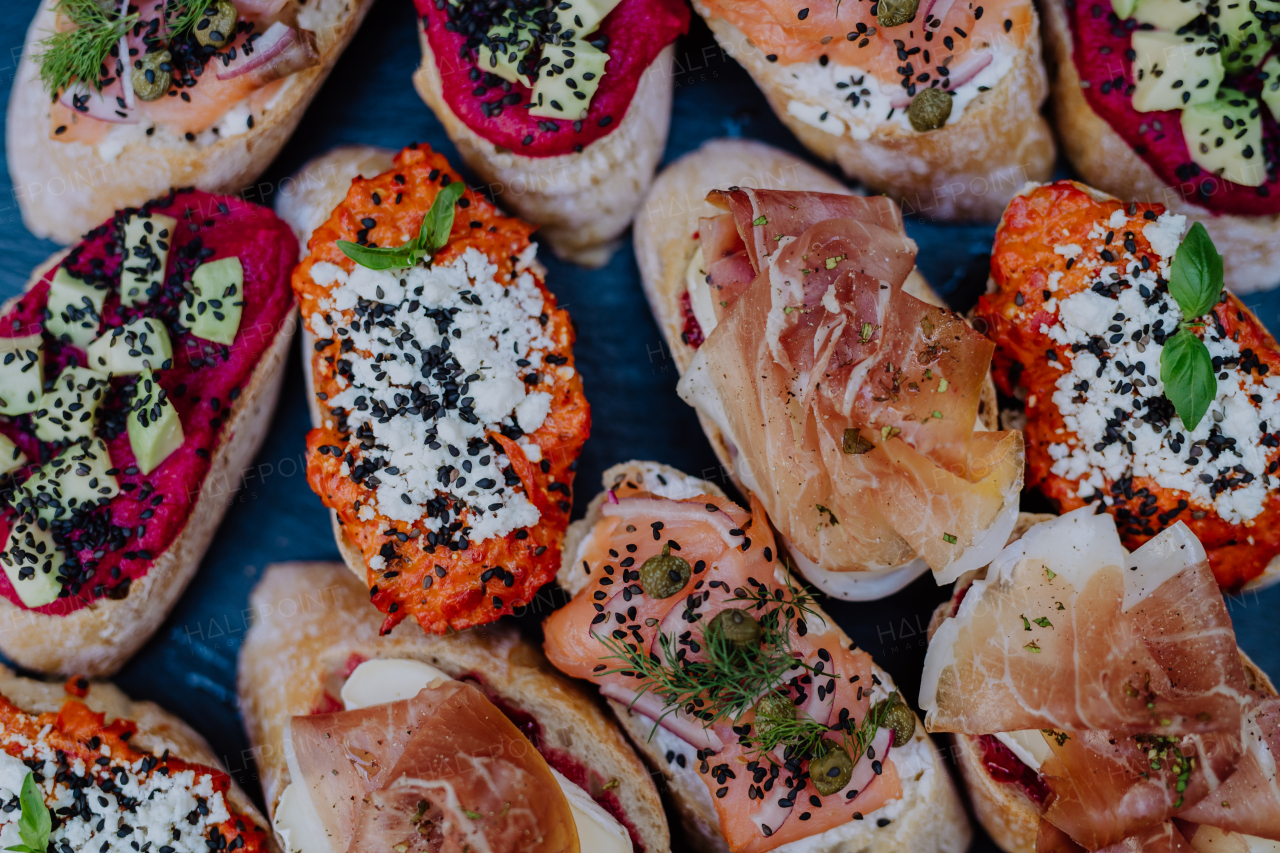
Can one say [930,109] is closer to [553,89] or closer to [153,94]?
[553,89]

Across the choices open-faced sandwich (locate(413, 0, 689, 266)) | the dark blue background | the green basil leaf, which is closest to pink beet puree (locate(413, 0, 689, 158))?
open-faced sandwich (locate(413, 0, 689, 266))

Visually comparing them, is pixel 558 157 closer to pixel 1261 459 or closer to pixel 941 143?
pixel 941 143

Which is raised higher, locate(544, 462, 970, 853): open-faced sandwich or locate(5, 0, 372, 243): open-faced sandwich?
locate(5, 0, 372, 243): open-faced sandwich

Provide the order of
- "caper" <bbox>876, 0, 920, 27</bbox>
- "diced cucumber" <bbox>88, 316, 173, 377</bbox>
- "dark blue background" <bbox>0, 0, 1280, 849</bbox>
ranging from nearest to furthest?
"caper" <bbox>876, 0, 920, 27</bbox> < "diced cucumber" <bbox>88, 316, 173, 377</bbox> < "dark blue background" <bbox>0, 0, 1280, 849</bbox>

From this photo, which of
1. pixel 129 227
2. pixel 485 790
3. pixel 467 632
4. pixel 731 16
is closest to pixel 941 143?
pixel 731 16

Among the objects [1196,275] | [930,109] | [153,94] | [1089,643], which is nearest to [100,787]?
[153,94]

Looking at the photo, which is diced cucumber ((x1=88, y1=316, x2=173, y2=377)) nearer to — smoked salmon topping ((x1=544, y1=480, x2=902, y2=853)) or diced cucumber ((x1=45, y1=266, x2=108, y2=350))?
diced cucumber ((x1=45, y1=266, x2=108, y2=350))
